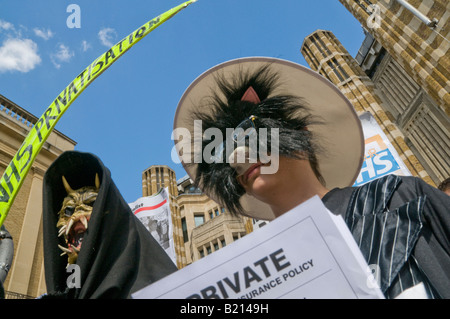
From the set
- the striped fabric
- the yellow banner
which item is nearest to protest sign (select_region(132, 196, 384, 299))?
the striped fabric

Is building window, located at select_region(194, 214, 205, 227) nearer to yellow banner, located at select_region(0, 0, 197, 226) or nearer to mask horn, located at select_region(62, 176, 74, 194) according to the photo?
yellow banner, located at select_region(0, 0, 197, 226)

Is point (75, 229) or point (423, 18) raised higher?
point (423, 18)

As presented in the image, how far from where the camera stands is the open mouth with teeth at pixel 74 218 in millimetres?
1646

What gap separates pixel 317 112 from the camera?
82.4 inches

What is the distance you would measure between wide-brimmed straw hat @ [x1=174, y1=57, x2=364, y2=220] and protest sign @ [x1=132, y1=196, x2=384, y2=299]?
1.37m

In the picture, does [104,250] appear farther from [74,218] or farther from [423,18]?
[423,18]

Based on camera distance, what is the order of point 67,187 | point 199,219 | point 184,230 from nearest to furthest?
point 67,187 < point 184,230 < point 199,219

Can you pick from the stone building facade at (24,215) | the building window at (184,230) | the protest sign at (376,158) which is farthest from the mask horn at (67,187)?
the building window at (184,230)

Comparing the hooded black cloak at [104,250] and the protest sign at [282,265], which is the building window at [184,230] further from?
the protest sign at [282,265]

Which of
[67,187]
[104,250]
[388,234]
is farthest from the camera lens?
[67,187]

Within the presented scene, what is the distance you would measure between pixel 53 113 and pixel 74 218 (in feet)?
5.41

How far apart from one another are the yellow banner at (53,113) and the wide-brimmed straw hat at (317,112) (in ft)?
4.39

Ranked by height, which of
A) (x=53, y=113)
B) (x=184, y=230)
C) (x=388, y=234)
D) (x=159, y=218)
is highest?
(x=184, y=230)

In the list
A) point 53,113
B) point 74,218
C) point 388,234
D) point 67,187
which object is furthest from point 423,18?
point 74,218
